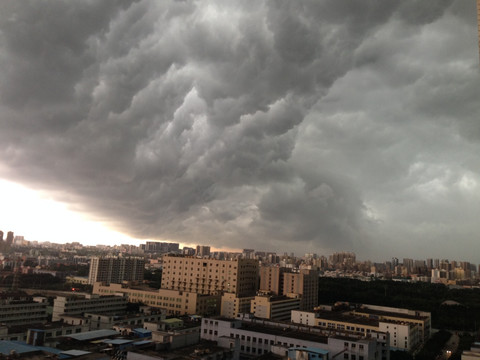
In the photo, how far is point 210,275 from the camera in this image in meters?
54.8

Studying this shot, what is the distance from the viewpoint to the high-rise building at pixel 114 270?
82875 mm

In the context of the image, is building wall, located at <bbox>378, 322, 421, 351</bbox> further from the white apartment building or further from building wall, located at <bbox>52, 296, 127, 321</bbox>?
the white apartment building

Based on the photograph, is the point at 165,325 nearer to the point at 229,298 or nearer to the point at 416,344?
the point at 229,298

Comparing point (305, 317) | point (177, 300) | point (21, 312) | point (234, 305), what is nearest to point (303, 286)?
point (234, 305)

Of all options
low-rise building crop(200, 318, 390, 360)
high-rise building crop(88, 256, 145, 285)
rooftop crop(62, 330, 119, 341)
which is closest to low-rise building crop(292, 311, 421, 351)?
low-rise building crop(200, 318, 390, 360)

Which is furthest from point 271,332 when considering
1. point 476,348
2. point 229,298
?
point 229,298

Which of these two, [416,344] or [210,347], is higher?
[210,347]

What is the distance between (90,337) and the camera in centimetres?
2536

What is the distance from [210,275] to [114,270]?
42.4m

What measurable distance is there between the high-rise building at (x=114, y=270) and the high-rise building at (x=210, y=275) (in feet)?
102

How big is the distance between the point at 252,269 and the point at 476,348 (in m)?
34.6

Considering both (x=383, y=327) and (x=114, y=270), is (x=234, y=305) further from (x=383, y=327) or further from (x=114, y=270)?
(x=114, y=270)

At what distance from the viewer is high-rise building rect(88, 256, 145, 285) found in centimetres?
8288

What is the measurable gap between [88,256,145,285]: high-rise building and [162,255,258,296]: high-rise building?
1229 inches
